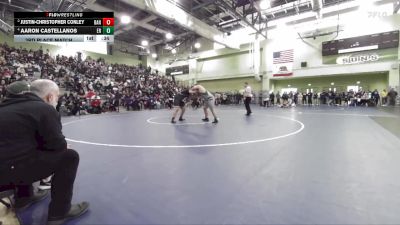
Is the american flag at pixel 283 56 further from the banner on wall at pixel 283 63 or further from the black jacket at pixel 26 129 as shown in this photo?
the black jacket at pixel 26 129

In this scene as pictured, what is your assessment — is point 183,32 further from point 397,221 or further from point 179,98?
point 397,221

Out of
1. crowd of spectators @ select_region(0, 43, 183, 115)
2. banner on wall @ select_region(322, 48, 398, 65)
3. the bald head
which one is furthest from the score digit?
banner on wall @ select_region(322, 48, 398, 65)

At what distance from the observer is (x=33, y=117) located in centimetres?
170

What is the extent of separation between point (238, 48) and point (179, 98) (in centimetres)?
2040

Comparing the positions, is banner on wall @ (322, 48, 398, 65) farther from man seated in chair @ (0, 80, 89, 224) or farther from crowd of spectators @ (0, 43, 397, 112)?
man seated in chair @ (0, 80, 89, 224)

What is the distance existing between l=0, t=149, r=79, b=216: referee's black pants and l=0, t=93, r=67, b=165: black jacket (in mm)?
45

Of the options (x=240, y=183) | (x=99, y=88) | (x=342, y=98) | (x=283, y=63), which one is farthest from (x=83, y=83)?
(x=342, y=98)

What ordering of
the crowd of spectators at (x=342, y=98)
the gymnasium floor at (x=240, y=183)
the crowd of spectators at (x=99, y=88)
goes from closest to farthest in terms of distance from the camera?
the gymnasium floor at (x=240, y=183) < the crowd of spectators at (x=99, y=88) < the crowd of spectators at (x=342, y=98)

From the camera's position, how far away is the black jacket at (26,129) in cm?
165

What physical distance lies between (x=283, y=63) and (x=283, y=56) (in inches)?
29.2

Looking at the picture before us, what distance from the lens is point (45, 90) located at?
2.02m

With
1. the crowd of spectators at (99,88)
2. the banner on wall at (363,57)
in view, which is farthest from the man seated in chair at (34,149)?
the banner on wall at (363,57)

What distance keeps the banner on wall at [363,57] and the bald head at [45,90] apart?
2429 centimetres
